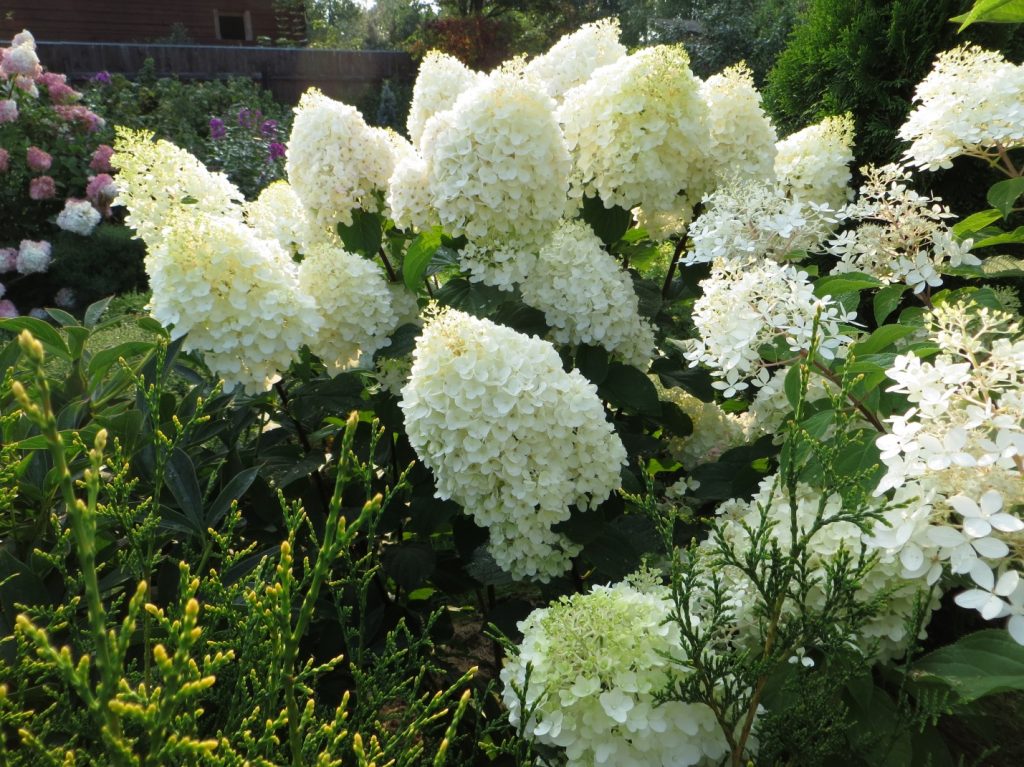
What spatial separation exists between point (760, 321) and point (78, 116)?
7.26 metres

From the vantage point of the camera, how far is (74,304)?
6516 millimetres

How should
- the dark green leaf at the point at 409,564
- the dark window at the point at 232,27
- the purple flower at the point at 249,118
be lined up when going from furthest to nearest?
the dark window at the point at 232,27
the purple flower at the point at 249,118
the dark green leaf at the point at 409,564

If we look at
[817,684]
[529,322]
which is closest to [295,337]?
[529,322]

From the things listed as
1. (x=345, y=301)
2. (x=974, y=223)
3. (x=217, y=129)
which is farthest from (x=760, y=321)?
(x=217, y=129)

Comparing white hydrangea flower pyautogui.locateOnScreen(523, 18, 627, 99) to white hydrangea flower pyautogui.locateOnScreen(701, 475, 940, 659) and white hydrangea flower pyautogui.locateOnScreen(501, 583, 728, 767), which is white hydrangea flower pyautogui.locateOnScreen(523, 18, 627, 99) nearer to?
white hydrangea flower pyautogui.locateOnScreen(701, 475, 940, 659)

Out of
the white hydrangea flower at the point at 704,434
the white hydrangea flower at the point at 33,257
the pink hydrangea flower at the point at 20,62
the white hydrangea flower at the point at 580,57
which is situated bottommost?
the white hydrangea flower at the point at 33,257

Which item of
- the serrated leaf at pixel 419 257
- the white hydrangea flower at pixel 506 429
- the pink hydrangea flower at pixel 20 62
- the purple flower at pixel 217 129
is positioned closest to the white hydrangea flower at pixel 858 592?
the white hydrangea flower at pixel 506 429

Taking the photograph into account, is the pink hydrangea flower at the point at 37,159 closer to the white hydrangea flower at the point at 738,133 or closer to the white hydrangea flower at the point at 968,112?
the white hydrangea flower at the point at 738,133

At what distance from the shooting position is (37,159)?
648 cm

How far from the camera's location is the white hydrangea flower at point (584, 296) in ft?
6.00

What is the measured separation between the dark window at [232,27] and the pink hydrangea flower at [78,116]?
13.8 m

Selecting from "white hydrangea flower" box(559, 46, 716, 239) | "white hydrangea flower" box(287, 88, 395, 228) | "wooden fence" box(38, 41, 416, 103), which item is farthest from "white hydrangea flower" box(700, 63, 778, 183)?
"wooden fence" box(38, 41, 416, 103)

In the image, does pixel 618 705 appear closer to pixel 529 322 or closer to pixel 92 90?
pixel 529 322

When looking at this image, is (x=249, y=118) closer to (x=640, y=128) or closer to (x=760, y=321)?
(x=640, y=128)
